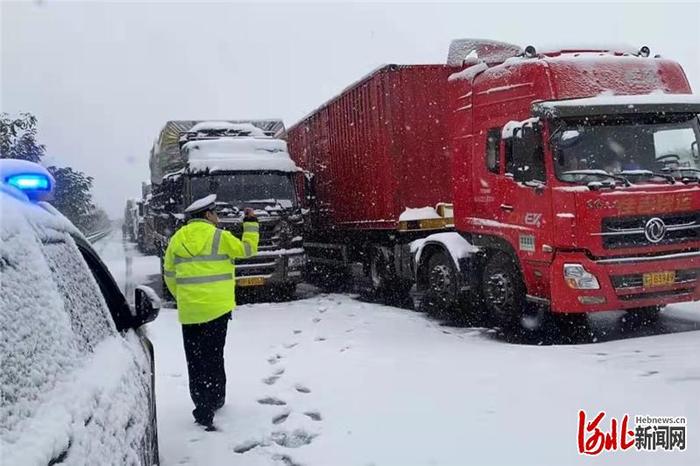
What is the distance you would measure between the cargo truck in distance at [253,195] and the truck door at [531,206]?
4.71m

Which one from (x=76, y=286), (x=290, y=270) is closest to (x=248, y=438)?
(x=76, y=286)

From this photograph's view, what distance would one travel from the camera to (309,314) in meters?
9.82

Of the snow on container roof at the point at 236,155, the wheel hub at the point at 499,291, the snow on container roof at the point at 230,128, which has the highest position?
the snow on container roof at the point at 230,128

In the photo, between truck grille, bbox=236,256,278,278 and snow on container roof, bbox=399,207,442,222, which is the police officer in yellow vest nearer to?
snow on container roof, bbox=399,207,442,222

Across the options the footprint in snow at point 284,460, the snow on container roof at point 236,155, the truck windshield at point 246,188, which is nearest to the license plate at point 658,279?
the footprint in snow at point 284,460

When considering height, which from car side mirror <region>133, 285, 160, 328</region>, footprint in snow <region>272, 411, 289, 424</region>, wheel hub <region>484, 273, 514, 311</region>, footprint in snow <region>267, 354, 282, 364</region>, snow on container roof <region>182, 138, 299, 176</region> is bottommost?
footprint in snow <region>267, 354, 282, 364</region>

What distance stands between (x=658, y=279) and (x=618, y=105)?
1905 mm

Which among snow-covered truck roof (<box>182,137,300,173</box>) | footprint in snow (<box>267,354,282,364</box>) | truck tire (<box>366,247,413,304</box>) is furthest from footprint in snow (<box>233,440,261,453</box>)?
snow-covered truck roof (<box>182,137,300,173</box>)

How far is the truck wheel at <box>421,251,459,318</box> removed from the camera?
8625 millimetres

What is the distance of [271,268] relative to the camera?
11047 mm

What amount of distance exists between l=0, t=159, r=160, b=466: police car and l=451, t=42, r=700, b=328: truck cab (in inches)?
205

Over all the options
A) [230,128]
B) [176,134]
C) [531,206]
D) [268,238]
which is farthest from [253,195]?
[531,206]

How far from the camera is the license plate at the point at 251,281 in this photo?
1076cm

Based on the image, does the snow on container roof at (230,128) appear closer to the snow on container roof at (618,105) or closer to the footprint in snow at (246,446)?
the snow on container roof at (618,105)
